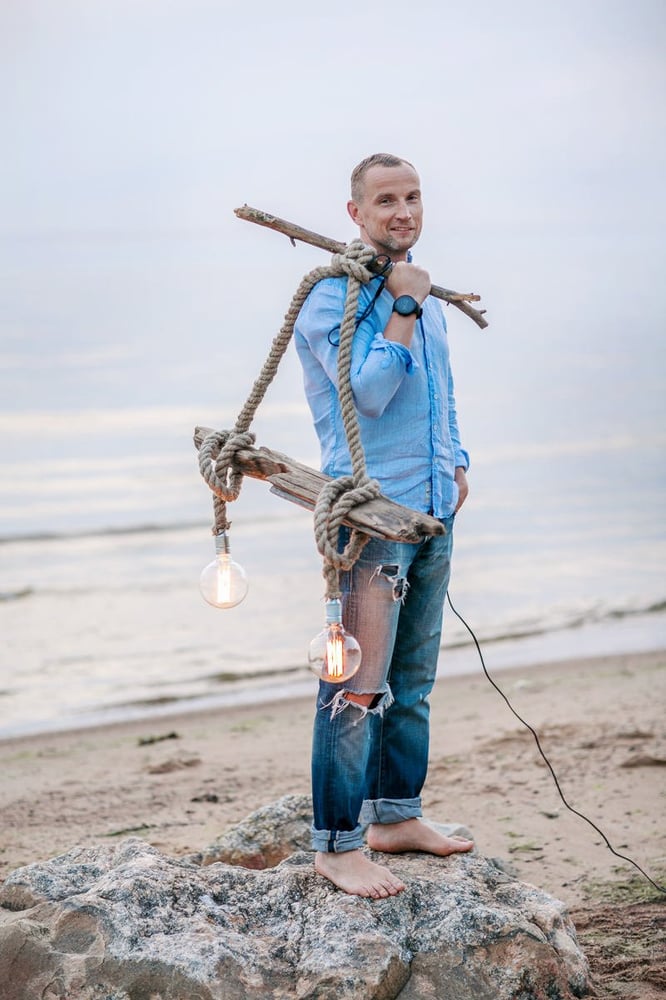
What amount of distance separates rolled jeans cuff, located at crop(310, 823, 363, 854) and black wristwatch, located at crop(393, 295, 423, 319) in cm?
155

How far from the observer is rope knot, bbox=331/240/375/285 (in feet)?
10.9

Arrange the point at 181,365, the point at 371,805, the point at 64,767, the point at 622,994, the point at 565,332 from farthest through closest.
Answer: the point at 565,332 < the point at 181,365 < the point at 64,767 < the point at 371,805 < the point at 622,994

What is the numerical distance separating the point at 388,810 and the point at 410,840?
13cm

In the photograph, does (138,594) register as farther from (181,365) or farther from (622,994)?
(181,365)

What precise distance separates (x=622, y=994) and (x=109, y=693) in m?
5.88

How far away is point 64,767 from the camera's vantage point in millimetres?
6938

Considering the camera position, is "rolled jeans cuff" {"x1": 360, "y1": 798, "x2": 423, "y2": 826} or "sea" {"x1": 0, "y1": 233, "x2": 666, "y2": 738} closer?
"rolled jeans cuff" {"x1": 360, "y1": 798, "x2": 423, "y2": 826}

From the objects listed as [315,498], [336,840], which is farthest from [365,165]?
[336,840]

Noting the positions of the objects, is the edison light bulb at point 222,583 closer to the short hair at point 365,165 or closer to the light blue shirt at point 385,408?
the light blue shirt at point 385,408

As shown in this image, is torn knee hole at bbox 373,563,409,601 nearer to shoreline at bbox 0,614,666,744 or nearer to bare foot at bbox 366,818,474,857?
bare foot at bbox 366,818,474,857

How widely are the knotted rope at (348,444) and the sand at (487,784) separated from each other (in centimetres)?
156

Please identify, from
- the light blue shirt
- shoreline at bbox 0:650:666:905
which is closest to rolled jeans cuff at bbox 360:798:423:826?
the light blue shirt

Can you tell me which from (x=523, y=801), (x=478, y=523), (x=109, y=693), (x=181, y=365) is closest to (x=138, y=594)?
(x=109, y=693)

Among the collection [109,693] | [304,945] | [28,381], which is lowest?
[109,693]
